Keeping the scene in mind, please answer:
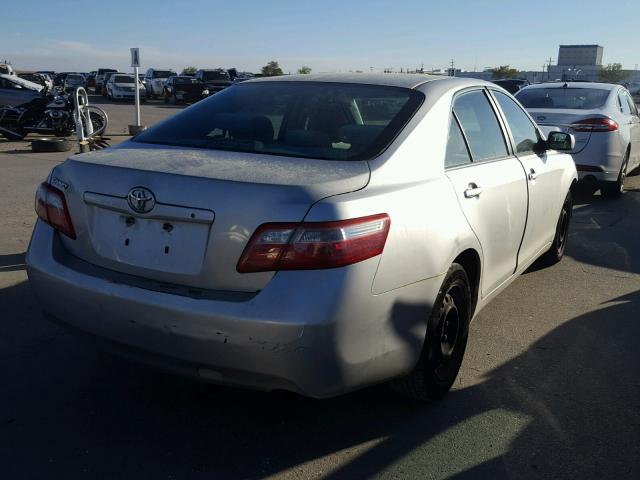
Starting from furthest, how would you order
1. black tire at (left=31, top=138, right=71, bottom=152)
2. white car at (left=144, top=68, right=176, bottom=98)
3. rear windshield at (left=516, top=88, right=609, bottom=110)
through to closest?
white car at (left=144, top=68, right=176, bottom=98) → black tire at (left=31, top=138, right=71, bottom=152) → rear windshield at (left=516, top=88, right=609, bottom=110)

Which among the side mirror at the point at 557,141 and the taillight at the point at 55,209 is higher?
the side mirror at the point at 557,141

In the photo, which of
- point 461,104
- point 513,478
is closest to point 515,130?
point 461,104

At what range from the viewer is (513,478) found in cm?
272

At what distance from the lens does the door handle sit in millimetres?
3377

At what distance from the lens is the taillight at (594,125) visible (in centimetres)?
878

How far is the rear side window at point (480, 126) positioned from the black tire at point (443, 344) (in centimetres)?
84

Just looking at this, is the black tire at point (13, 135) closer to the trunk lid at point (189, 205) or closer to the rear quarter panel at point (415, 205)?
the trunk lid at point (189, 205)

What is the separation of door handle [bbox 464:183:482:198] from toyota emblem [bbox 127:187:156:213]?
160 cm

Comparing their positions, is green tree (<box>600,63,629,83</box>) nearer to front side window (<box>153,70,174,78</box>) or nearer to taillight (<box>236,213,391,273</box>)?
front side window (<box>153,70,174,78</box>)

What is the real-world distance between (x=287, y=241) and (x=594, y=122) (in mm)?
7556

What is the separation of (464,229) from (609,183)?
7.12 m

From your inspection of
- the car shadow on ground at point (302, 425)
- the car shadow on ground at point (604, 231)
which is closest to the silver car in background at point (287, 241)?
the car shadow on ground at point (302, 425)

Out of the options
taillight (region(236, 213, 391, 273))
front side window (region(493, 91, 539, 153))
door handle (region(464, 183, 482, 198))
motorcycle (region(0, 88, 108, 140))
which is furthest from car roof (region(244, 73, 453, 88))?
motorcycle (region(0, 88, 108, 140))

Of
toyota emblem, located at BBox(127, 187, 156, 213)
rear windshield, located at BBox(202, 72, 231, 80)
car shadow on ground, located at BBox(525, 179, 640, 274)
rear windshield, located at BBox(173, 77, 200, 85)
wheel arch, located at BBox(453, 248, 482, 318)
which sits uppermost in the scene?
rear windshield, located at BBox(202, 72, 231, 80)
